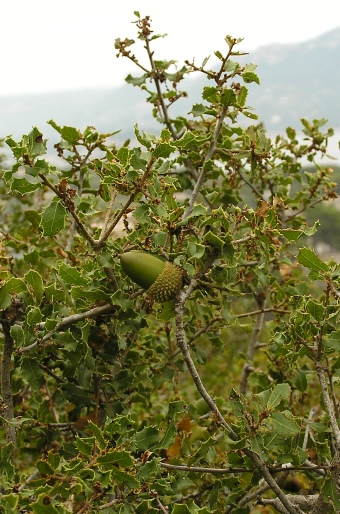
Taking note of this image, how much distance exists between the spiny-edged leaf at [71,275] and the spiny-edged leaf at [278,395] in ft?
2.42

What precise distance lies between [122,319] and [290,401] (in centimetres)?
118

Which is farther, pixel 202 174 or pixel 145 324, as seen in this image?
pixel 145 324

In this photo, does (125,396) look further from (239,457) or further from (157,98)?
(157,98)

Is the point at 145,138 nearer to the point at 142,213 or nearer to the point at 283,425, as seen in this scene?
Answer: the point at 142,213

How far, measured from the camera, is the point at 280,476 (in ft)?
7.69

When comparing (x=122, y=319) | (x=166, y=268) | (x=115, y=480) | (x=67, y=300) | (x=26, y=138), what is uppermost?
(x=26, y=138)

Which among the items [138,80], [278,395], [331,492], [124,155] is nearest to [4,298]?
[124,155]

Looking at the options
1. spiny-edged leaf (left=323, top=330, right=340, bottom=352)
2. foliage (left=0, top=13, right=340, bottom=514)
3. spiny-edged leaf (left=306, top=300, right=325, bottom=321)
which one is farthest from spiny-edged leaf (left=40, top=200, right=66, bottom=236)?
spiny-edged leaf (left=323, top=330, right=340, bottom=352)

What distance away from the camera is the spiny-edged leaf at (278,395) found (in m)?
1.68

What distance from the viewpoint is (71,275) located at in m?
1.79

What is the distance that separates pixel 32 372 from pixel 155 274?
1.87 feet

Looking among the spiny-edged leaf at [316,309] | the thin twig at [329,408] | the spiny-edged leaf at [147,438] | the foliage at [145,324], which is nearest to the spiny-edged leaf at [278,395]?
the foliage at [145,324]

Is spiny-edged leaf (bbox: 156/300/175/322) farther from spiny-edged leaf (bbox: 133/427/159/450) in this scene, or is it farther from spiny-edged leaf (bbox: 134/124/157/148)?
spiny-edged leaf (bbox: 134/124/157/148)

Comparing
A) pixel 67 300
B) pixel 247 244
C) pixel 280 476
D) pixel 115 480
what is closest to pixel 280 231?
pixel 247 244
